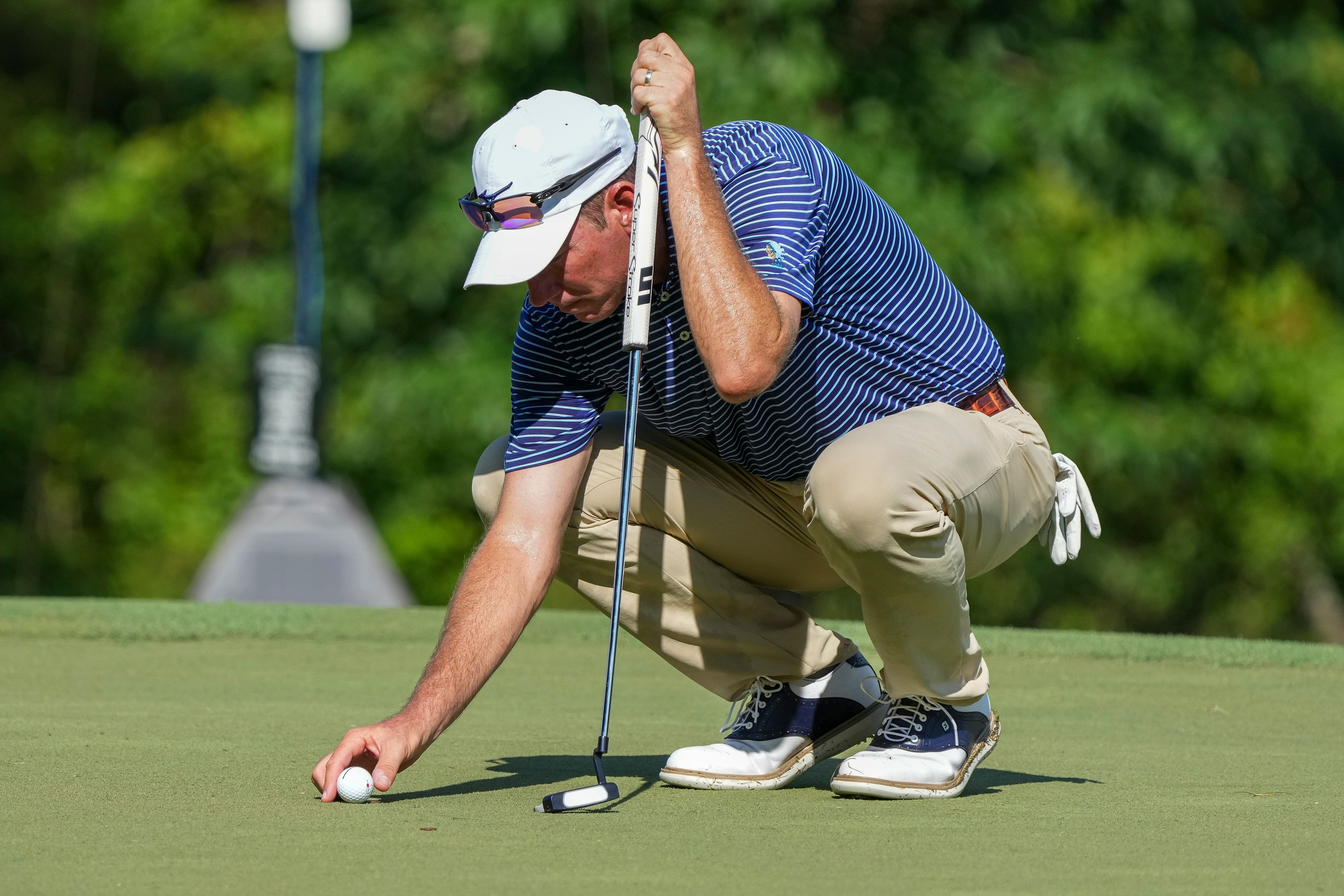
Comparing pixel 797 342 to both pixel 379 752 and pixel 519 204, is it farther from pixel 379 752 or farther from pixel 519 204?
pixel 379 752

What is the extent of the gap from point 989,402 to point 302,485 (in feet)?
26.3

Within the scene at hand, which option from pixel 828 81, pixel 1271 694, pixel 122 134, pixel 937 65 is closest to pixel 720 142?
pixel 1271 694

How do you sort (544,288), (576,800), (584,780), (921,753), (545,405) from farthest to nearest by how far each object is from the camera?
(545,405) → (584,780) → (921,753) → (544,288) → (576,800)

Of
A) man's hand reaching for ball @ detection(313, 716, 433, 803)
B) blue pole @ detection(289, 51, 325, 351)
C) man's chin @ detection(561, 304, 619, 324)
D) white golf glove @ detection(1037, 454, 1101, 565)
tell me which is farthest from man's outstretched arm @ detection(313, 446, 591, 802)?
blue pole @ detection(289, 51, 325, 351)

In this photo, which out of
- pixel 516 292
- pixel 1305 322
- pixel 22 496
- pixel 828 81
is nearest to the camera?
pixel 828 81

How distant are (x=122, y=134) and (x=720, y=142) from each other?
16.6 m

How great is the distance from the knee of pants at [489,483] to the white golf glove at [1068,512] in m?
0.99

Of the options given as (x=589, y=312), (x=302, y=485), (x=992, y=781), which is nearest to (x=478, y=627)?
(x=589, y=312)

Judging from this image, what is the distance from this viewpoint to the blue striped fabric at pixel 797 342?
2959 mm

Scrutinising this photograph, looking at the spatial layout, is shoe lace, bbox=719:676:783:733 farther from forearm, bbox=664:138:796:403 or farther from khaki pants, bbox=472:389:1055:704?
forearm, bbox=664:138:796:403

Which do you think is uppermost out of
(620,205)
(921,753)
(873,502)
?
(620,205)

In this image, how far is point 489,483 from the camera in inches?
136

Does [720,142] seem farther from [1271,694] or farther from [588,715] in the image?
[1271,694]

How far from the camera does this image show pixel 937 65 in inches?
480
